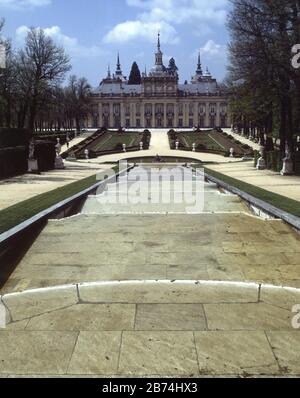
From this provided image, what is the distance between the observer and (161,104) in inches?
5477

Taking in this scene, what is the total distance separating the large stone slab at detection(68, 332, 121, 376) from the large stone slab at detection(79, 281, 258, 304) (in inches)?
39.6

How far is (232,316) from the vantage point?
Answer: 5.09 metres

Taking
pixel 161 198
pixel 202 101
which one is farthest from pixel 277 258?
pixel 202 101

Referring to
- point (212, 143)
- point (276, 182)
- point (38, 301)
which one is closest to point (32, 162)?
point (276, 182)

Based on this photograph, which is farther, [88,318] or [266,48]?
[266,48]

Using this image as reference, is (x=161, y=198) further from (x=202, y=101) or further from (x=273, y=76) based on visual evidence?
(x=202, y=101)

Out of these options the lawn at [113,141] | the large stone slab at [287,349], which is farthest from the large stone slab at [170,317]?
the lawn at [113,141]

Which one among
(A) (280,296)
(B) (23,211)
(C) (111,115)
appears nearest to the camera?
(A) (280,296)

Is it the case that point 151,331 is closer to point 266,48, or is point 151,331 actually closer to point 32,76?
point 266,48

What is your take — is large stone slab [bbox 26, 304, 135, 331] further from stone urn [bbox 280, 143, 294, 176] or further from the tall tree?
the tall tree

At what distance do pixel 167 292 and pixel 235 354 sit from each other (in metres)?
1.78

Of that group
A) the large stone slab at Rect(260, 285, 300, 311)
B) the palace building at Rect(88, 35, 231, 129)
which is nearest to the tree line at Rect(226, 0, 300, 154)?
the large stone slab at Rect(260, 285, 300, 311)

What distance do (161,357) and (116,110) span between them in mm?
141742

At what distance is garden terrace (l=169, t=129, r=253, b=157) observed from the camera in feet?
189
